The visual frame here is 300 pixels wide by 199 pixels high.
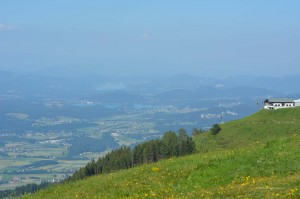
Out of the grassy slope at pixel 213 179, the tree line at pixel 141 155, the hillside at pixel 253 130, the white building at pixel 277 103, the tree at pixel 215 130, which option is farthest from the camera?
the white building at pixel 277 103

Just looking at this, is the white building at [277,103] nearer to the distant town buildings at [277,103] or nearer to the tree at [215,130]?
the distant town buildings at [277,103]

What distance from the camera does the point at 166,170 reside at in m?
27.5

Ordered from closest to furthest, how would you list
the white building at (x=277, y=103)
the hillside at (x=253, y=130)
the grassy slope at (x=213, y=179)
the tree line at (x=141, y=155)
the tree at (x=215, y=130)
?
the grassy slope at (x=213, y=179) < the tree line at (x=141, y=155) < the hillside at (x=253, y=130) < the tree at (x=215, y=130) < the white building at (x=277, y=103)

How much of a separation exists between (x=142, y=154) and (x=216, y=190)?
49.1m

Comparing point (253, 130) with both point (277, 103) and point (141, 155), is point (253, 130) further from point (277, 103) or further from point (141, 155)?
point (277, 103)

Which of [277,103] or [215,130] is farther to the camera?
[277,103]

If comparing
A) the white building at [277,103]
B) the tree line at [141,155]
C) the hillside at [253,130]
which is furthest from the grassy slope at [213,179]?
the white building at [277,103]

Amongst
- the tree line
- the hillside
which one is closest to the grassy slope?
the tree line

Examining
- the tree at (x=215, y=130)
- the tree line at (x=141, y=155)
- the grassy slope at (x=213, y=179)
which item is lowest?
the grassy slope at (x=213, y=179)

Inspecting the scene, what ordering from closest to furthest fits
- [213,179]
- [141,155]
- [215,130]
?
[213,179] → [141,155] → [215,130]

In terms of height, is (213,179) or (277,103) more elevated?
(277,103)

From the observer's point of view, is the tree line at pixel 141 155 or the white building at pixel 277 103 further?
the white building at pixel 277 103

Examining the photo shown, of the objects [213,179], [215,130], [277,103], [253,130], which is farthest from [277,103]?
[213,179]

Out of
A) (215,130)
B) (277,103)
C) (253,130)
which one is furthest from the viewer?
(277,103)
